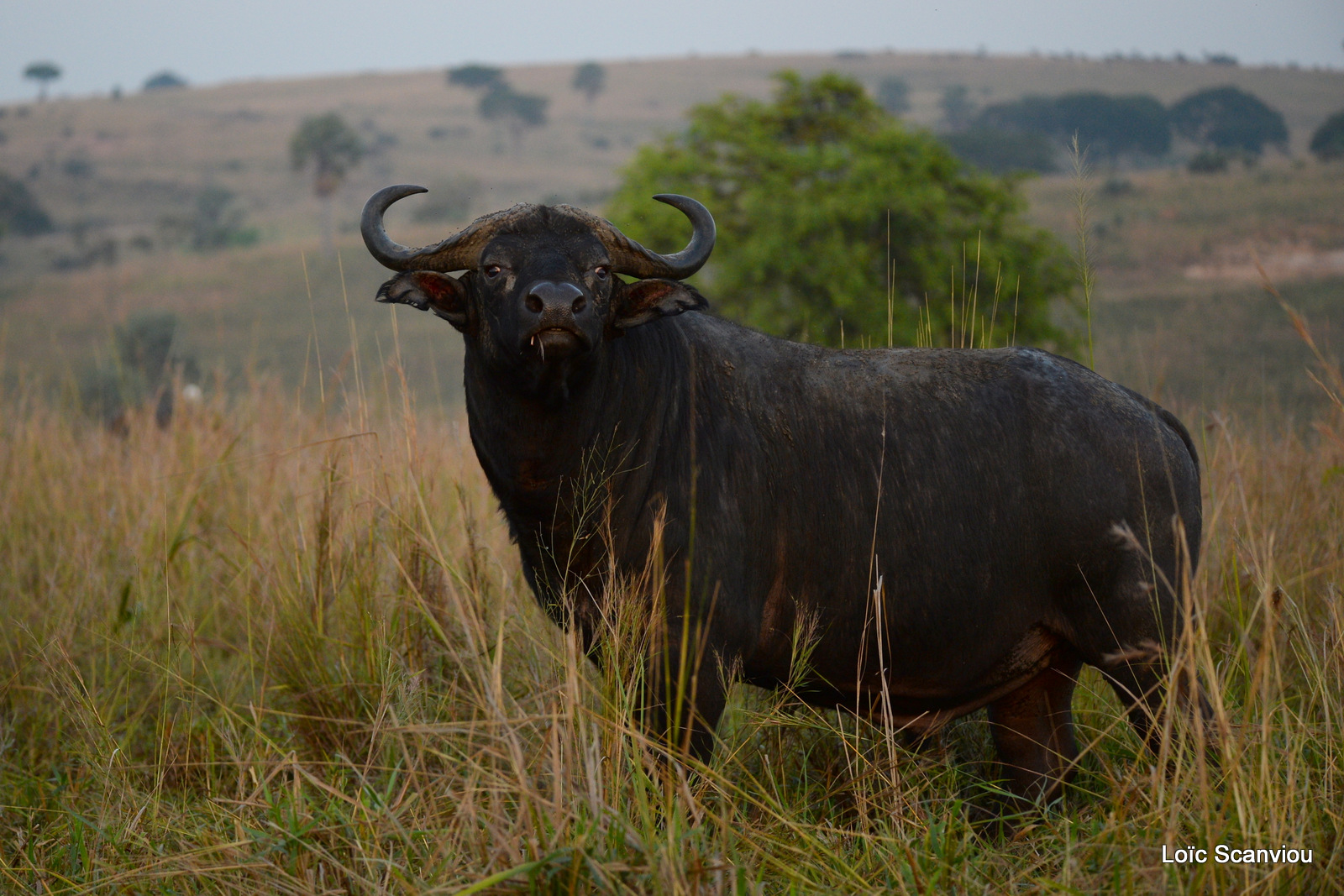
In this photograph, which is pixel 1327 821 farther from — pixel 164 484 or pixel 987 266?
pixel 987 266

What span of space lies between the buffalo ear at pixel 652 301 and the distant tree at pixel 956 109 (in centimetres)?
7443

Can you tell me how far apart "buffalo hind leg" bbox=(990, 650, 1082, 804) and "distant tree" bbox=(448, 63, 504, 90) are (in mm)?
101869

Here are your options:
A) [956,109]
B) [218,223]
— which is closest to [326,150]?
[218,223]

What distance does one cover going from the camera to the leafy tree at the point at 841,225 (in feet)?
44.0

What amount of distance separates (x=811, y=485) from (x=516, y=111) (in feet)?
264

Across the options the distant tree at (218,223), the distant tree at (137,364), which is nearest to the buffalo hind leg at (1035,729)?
the distant tree at (137,364)

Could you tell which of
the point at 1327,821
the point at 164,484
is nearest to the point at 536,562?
the point at 1327,821

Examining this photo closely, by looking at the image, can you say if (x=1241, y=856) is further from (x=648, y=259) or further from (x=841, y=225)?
(x=841, y=225)

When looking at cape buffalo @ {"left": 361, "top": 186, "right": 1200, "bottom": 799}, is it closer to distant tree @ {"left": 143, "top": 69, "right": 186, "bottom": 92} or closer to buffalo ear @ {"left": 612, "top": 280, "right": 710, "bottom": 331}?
buffalo ear @ {"left": 612, "top": 280, "right": 710, "bottom": 331}

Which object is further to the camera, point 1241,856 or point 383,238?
point 383,238

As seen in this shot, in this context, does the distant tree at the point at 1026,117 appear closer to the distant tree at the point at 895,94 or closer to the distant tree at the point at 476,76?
the distant tree at the point at 895,94

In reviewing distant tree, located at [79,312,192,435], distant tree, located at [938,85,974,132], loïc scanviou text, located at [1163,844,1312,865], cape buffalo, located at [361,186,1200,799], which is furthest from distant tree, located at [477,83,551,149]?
loïc scanviou text, located at [1163,844,1312,865]

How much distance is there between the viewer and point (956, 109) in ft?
250

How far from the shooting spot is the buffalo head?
3.45 m
